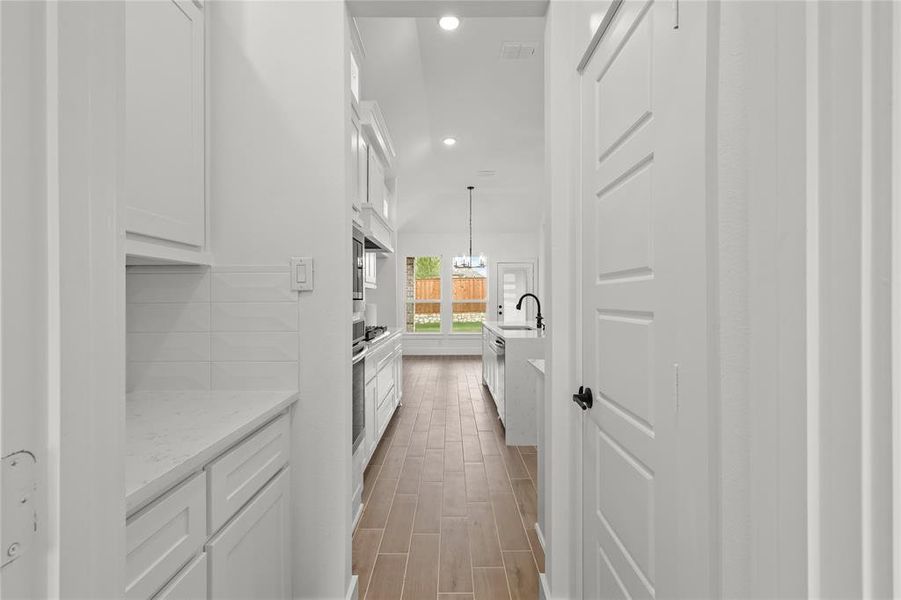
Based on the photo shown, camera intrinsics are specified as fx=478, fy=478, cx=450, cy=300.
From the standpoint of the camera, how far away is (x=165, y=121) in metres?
1.48

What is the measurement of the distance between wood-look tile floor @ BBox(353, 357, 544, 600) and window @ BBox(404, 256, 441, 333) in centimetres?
566

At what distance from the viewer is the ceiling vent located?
3801mm

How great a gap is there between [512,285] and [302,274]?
29.2ft

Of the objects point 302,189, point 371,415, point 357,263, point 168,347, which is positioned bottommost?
point 371,415

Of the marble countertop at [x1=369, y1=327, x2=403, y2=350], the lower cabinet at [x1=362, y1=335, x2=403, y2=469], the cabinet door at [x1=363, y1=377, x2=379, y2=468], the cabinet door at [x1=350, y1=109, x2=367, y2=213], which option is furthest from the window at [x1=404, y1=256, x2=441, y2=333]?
the cabinet door at [x1=350, y1=109, x2=367, y2=213]

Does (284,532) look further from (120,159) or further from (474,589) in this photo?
(120,159)

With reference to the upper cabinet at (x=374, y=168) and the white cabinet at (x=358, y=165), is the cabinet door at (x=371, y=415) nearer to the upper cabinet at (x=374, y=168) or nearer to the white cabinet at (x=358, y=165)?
the upper cabinet at (x=374, y=168)

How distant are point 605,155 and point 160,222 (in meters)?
1.36

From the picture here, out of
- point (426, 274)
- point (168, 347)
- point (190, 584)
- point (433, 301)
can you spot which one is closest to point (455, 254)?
point (426, 274)

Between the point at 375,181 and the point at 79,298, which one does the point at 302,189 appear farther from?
the point at 375,181

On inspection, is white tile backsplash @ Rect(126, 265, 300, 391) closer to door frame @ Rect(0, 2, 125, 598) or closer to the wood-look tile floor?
the wood-look tile floor

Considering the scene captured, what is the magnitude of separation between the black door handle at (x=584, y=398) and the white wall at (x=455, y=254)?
8683mm

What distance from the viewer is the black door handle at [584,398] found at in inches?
62.4

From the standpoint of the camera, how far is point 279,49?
1.76 m
